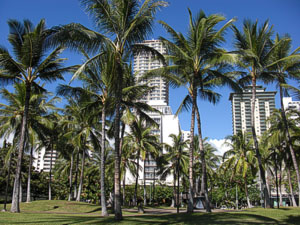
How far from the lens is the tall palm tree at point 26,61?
1681cm

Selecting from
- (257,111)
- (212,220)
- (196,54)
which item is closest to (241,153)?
(196,54)

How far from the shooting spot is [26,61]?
57.6ft

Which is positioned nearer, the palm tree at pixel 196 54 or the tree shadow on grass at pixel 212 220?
the tree shadow on grass at pixel 212 220

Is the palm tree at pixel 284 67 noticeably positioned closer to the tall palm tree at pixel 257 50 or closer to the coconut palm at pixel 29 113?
the tall palm tree at pixel 257 50

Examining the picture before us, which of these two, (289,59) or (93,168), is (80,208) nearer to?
(289,59)

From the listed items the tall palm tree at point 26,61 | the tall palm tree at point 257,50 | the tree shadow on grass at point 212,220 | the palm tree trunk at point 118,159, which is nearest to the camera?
the tree shadow on grass at point 212,220

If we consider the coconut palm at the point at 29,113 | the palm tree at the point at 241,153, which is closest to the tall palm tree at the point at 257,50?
the coconut palm at the point at 29,113

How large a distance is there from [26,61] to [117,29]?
21.9 ft

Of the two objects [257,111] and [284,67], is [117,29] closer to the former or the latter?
[284,67]

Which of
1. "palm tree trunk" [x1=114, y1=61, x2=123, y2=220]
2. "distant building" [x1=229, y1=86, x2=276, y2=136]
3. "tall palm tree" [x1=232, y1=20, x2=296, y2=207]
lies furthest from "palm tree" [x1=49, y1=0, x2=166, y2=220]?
"distant building" [x1=229, y1=86, x2=276, y2=136]

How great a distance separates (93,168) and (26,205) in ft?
78.8

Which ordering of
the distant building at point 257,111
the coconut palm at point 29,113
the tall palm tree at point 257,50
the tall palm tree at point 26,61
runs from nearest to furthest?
1. the tall palm tree at point 26,61
2. the tall palm tree at point 257,50
3. the coconut palm at point 29,113
4. the distant building at point 257,111

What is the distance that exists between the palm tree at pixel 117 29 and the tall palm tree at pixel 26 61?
3706 mm

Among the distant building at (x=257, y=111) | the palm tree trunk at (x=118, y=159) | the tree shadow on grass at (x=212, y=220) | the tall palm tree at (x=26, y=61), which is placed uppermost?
the distant building at (x=257, y=111)
